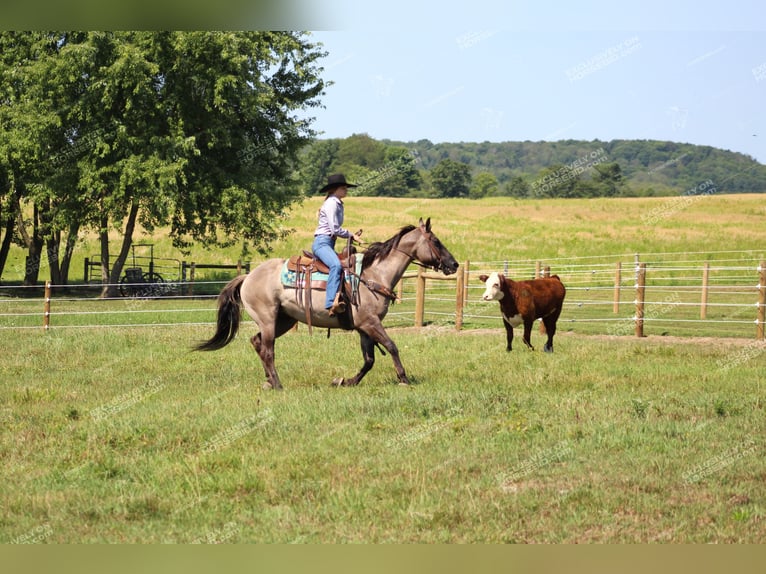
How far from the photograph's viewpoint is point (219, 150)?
3622cm

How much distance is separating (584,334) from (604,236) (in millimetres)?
36762

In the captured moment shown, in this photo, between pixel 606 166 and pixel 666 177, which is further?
pixel 666 177

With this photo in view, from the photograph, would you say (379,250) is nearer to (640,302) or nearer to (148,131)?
(640,302)

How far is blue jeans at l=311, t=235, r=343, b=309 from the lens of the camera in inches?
470

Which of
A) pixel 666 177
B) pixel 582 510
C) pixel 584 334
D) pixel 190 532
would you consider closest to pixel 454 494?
pixel 582 510

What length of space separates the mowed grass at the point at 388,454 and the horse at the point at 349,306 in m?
0.50

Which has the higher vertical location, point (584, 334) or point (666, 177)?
point (666, 177)

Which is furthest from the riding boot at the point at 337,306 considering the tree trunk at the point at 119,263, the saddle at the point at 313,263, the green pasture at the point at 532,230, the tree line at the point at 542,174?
the tree line at the point at 542,174

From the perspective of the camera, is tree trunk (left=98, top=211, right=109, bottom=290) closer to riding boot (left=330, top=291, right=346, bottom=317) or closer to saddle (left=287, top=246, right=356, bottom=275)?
saddle (left=287, top=246, right=356, bottom=275)

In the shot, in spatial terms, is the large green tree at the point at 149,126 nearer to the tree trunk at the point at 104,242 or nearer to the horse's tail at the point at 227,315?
the tree trunk at the point at 104,242

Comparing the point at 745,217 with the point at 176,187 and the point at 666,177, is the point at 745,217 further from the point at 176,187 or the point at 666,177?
the point at 666,177

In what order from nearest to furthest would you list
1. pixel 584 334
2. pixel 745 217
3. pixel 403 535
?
pixel 403 535 → pixel 584 334 → pixel 745 217

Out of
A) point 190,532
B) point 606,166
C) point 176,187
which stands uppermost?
point 606,166

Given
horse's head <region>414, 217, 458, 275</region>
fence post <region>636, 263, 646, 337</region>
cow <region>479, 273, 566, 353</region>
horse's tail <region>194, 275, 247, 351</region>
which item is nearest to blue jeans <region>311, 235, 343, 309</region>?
horse's head <region>414, 217, 458, 275</region>
